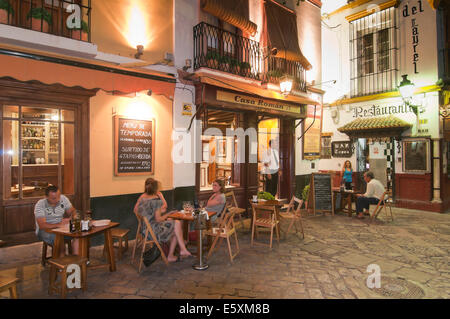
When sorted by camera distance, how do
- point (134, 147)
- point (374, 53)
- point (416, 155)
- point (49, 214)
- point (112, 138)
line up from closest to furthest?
point (49, 214), point (112, 138), point (134, 147), point (416, 155), point (374, 53)

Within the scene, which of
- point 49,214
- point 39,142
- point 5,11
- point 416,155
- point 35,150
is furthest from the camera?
point 416,155

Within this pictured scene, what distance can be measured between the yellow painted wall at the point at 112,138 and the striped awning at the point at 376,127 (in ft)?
27.2

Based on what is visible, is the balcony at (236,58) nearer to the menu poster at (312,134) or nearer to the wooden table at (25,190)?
the menu poster at (312,134)

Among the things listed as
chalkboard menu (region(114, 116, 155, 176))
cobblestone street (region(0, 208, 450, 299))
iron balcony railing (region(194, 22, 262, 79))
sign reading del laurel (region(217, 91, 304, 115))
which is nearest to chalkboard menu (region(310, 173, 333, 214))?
sign reading del laurel (region(217, 91, 304, 115))

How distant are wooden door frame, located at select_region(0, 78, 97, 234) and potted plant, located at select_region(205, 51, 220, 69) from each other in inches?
118

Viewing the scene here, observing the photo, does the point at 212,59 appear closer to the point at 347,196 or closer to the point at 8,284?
the point at 347,196

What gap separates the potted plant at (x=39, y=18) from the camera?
5.17 metres

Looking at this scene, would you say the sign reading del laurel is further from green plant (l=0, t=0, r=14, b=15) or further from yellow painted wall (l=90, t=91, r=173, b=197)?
green plant (l=0, t=0, r=14, b=15)

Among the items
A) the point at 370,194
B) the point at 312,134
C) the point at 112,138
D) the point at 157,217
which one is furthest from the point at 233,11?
the point at 370,194

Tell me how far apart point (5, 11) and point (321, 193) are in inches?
355

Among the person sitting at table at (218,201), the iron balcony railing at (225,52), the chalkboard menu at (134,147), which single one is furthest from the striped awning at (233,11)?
the person sitting at table at (218,201)

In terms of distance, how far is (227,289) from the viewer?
12.8 feet

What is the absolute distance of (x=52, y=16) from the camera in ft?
18.2

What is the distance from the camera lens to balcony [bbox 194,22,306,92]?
23.8 ft
